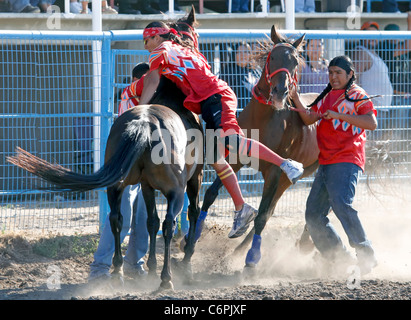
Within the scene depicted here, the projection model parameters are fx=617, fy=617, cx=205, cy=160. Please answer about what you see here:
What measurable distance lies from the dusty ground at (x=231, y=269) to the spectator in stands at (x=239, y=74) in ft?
5.42

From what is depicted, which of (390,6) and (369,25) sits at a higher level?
(390,6)

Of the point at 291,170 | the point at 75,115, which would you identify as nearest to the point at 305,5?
the point at 75,115

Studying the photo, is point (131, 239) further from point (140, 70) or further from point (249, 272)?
point (140, 70)

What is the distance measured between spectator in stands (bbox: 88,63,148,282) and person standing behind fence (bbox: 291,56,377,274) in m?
1.56

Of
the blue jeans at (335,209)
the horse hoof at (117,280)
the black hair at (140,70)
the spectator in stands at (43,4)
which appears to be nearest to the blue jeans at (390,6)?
the spectator in stands at (43,4)

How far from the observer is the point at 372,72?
7820 mm

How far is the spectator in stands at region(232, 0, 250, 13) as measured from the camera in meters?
11.5

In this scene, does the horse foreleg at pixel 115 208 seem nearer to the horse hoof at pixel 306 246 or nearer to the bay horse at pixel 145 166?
the bay horse at pixel 145 166

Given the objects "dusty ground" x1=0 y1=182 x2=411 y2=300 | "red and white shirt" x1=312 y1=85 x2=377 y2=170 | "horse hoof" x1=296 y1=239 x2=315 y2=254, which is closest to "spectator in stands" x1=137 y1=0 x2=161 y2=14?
"dusty ground" x1=0 y1=182 x2=411 y2=300

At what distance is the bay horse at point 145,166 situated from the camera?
4.52m

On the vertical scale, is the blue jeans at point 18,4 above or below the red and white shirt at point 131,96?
above

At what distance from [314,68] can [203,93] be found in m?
2.50

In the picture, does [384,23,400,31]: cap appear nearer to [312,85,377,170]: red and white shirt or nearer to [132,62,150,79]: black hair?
[312,85,377,170]: red and white shirt
